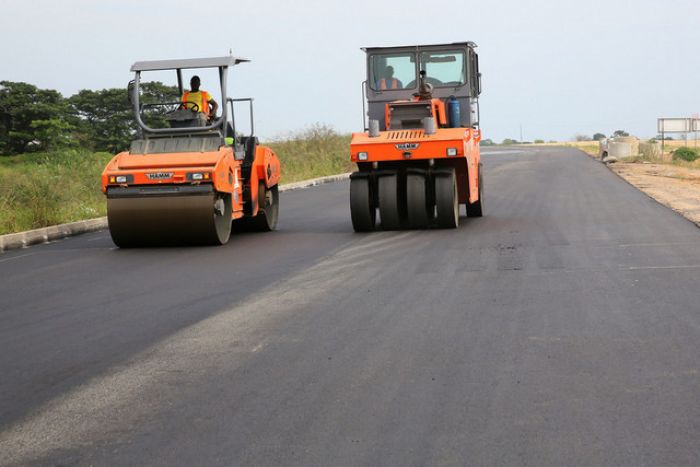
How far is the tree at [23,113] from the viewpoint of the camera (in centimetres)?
5662

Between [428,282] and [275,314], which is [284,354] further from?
[428,282]

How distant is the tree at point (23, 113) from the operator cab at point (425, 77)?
4218cm

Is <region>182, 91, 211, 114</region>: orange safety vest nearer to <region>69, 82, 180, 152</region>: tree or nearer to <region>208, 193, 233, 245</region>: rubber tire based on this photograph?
<region>208, 193, 233, 245</region>: rubber tire

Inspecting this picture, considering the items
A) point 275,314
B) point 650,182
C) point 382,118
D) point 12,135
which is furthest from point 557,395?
point 12,135

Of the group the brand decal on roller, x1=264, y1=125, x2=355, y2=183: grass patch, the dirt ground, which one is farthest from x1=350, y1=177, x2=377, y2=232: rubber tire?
x1=264, y1=125, x2=355, y2=183: grass patch

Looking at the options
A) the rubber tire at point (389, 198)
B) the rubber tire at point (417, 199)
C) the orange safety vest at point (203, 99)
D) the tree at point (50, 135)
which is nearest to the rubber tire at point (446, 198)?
the rubber tire at point (417, 199)

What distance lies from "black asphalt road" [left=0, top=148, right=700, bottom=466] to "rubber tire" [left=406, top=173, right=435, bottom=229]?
2470 millimetres

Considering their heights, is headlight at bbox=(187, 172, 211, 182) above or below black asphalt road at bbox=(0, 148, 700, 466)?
above

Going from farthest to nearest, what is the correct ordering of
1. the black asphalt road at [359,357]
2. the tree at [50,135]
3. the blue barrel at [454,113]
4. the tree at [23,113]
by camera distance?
the tree at [23,113] → the tree at [50,135] → the blue barrel at [454,113] → the black asphalt road at [359,357]

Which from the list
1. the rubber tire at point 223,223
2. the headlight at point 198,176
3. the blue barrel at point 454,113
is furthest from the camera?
the blue barrel at point 454,113

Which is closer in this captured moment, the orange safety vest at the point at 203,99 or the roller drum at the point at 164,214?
the roller drum at the point at 164,214

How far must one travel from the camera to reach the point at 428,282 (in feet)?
32.9

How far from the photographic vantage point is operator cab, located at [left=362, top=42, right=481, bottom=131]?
17125 mm

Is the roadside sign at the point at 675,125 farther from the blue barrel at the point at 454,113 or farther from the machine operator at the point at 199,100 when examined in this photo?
the machine operator at the point at 199,100
